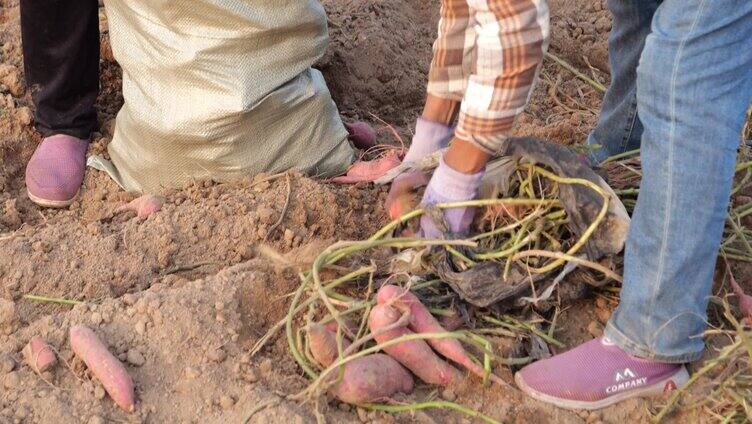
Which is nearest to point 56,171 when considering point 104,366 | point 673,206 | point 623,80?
point 104,366

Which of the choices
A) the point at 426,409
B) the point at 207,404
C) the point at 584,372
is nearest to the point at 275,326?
the point at 207,404

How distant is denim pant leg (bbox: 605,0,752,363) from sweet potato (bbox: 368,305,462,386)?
383 millimetres

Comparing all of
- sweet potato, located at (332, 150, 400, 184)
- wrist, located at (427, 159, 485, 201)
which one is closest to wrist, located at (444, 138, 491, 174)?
wrist, located at (427, 159, 485, 201)

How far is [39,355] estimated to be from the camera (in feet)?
5.86

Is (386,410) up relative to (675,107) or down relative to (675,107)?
down

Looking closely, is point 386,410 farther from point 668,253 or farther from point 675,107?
point 675,107

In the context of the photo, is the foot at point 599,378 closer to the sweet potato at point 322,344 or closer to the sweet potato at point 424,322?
the sweet potato at point 424,322

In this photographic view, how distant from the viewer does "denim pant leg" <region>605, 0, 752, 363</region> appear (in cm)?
155

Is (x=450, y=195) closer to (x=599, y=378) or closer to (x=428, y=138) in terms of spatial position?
(x=428, y=138)

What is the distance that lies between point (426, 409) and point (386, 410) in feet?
0.27

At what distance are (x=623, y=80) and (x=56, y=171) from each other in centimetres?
158

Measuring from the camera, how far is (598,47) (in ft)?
11.5

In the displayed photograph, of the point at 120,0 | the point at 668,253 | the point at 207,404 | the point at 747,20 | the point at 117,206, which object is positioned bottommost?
the point at 117,206

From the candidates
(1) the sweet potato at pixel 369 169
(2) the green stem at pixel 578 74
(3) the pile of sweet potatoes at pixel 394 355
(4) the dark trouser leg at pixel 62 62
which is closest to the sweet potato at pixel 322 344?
(3) the pile of sweet potatoes at pixel 394 355
